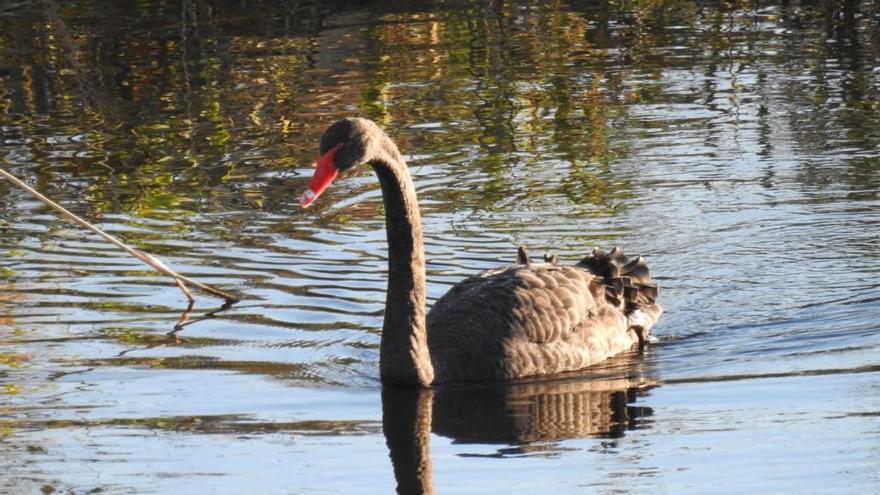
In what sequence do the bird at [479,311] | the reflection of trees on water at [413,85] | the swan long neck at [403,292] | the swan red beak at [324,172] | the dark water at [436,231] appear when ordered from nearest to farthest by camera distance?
1. the dark water at [436,231]
2. the swan red beak at [324,172]
3. the bird at [479,311]
4. the swan long neck at [403,292]
5. the reflection of trees on water at [413,85]

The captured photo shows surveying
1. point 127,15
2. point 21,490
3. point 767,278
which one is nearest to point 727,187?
point 767,278

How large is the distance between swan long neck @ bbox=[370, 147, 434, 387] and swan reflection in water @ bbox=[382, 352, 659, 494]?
12 cm

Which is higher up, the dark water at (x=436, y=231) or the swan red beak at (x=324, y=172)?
the swan red beak at (x=324, y=172)

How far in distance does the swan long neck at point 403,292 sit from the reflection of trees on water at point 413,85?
3.38 metres

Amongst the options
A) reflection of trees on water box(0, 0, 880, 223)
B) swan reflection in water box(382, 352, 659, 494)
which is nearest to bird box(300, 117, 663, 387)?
swan reflection in water box(382, 352, 659, 494)

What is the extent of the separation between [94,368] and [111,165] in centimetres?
492

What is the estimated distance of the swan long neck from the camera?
293 inches

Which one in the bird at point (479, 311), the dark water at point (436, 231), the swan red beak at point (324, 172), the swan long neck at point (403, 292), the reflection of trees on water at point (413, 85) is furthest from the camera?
the reflection of trees on water at point (413, 85)

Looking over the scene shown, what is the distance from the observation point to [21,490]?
5977mm

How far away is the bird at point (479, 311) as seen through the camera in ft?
24.0

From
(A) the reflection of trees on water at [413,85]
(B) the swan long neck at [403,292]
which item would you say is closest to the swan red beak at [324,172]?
(B) the swan long neck at [403,292]

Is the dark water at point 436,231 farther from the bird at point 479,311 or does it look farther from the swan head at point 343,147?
the swan head at point 343,147

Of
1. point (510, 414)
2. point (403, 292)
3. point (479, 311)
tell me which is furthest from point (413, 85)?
point (510, 414)

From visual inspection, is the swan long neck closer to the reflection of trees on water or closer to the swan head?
the swan head
